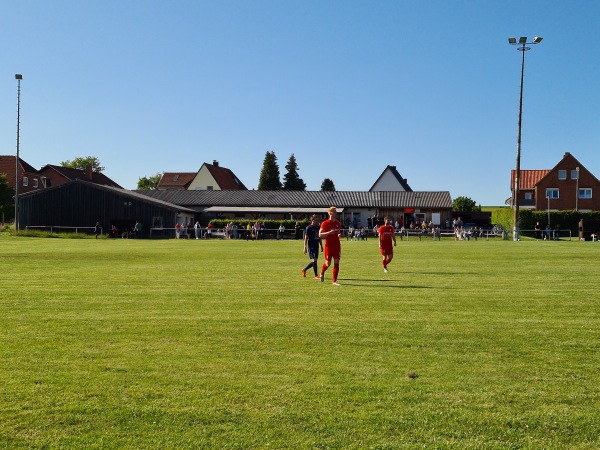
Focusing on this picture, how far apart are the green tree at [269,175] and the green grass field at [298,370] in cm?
10050

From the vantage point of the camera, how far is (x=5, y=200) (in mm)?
76625

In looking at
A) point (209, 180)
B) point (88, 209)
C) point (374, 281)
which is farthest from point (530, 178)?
point (374, 281)

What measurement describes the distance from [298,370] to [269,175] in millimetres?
107972

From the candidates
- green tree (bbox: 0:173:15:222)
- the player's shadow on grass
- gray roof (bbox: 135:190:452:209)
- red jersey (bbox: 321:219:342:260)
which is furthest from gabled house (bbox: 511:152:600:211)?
red jersey (bbox: 321:219:342:260)

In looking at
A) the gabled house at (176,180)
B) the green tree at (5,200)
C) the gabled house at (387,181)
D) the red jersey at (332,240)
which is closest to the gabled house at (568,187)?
the gabled house at (387,181)

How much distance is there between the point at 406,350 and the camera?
295 inches

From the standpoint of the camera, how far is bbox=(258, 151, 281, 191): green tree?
372 ft

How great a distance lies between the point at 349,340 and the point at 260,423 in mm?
3240

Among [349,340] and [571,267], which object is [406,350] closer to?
[349,340]

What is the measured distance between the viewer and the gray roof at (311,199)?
7375 centimetres

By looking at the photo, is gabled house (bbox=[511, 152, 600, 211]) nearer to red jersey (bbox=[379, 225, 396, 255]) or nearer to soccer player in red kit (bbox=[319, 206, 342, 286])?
red jersey (bbox=[379, 225, 396, 255])

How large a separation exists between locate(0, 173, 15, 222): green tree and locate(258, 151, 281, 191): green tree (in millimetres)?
45602

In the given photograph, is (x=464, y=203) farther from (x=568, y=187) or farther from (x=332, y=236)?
(x=332, y=236)

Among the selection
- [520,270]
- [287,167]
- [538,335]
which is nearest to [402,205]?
[287,167]
